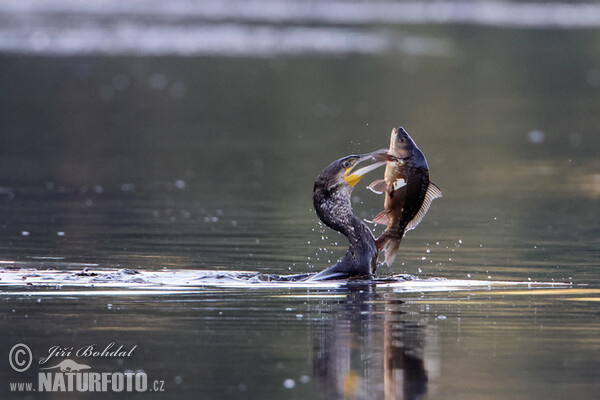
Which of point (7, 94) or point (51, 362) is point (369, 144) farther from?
point (51, 362)

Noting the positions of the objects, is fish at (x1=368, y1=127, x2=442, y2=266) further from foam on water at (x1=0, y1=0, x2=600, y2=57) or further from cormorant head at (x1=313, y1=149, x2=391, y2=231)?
foam on water at (x1=0, y1=0, x2=600, y2=57)

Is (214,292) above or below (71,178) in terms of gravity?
Answer: below

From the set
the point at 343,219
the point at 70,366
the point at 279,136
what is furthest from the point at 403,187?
the point at 279,136

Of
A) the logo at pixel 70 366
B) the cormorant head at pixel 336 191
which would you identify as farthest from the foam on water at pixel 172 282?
the logo at pixel 70 366

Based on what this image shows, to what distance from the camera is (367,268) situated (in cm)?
1229

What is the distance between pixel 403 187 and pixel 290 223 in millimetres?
4437

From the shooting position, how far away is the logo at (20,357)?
8.82 m

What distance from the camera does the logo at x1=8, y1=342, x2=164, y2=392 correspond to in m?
8.38

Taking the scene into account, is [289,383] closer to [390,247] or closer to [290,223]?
[390,247]

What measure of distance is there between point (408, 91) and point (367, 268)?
2731cm

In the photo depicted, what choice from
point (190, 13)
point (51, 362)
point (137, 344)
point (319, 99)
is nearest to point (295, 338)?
point (137, 344)

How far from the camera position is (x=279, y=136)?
28562 millimetres

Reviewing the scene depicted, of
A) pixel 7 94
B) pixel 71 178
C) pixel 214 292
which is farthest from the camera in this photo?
pixel 7 94

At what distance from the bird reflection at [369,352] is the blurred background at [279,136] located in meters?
2.35
